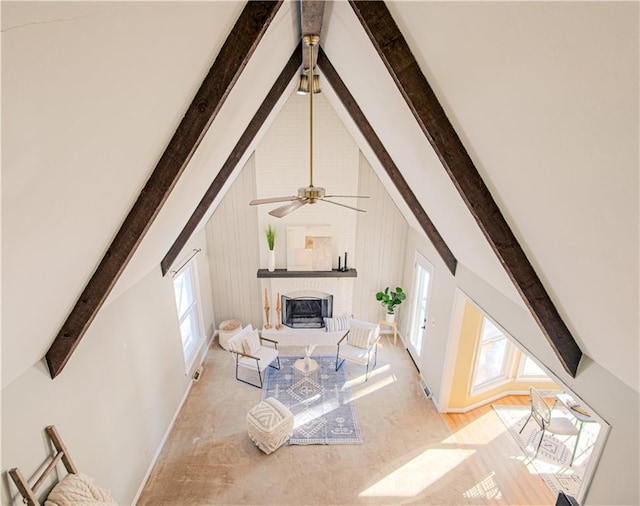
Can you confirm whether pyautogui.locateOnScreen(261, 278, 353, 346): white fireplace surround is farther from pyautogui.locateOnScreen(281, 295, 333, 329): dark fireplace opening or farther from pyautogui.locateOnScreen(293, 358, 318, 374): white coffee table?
pyautogui.locateOnScreen(293, 358, 318, 374): white coffee table

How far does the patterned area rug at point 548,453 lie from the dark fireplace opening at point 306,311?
3.01m

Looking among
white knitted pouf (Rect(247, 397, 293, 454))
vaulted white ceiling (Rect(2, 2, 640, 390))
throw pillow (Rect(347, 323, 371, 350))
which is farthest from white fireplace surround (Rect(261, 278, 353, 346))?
vaulted white ceiling (Rect(2, 2, 640, 390))

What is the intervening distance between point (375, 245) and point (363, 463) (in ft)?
11.0

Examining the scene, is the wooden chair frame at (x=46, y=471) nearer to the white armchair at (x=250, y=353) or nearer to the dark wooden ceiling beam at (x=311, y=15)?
the white armchair at (x=250, y=353)

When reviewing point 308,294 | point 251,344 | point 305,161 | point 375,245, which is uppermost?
point 305,161

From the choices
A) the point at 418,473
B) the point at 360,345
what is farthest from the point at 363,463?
the point at 360,345

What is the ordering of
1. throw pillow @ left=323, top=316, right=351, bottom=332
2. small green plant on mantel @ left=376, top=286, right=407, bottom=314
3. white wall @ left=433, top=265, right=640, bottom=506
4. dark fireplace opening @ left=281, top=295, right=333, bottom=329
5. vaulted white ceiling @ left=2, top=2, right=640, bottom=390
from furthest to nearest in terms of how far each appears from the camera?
dark fireplace opening @ left=281, top=295, right=333, bottom=329 → throw pillow @ left=323, top=316, right=351, bottom=332 → small green plant on mantel @ left=376, top=286, right=407, bottom=314 → white wall @ left=433, top=265, right=640, bottom=506 → vaulted white ceiling @ left=2, top=2, right=640, bottom=390

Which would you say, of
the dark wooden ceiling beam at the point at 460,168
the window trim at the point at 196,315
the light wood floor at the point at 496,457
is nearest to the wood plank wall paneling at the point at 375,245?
the light wood floor at the point at 496,457

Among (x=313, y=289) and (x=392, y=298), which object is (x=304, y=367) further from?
(x=392, y=298)

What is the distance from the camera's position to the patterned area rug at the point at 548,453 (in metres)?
3.72

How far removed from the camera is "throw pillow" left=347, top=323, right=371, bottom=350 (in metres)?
5.54

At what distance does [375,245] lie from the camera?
6062 millimetres

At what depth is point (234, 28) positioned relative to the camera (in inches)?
78.7

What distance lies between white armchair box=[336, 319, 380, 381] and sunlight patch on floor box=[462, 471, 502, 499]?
6.59ft
